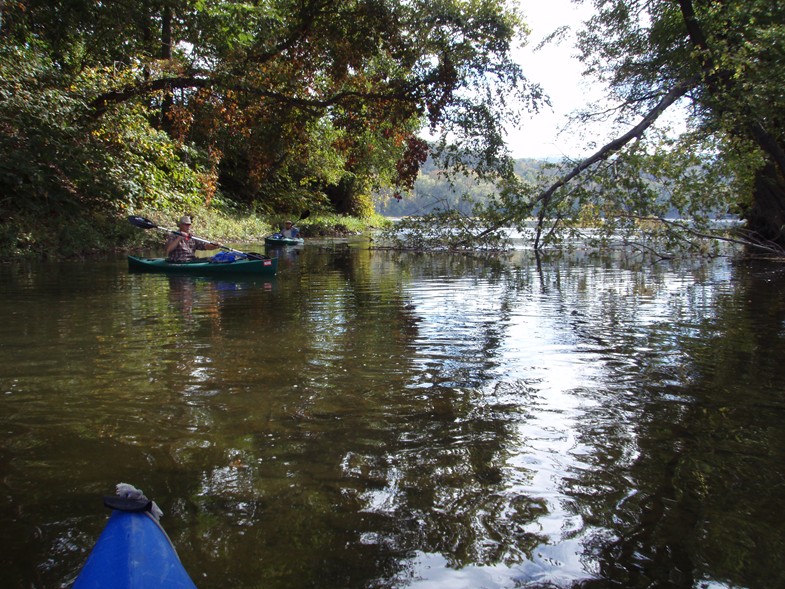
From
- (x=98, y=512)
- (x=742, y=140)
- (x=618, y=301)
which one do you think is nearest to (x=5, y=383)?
(x=98, y=512)

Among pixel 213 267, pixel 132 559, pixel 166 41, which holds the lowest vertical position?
pixel 132 559

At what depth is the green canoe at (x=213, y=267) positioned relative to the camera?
1323cm

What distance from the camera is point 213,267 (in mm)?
13297

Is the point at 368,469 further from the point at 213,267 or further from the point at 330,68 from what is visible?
the point at 330,68

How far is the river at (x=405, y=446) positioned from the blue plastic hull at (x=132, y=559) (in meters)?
0.79

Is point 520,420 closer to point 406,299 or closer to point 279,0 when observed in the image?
point 406,299

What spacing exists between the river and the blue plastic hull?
79cm

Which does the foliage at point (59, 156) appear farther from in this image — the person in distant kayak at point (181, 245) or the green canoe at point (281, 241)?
the person in distant kayak at point (181, 245)

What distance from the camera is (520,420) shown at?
14.6ft

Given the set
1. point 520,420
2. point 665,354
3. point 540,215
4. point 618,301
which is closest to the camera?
point 520,420

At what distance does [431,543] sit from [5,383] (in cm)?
415

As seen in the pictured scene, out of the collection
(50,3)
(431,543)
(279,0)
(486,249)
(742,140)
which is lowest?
(431,543)

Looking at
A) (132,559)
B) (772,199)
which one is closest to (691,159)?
(772,199)

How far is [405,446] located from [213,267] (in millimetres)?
10250
